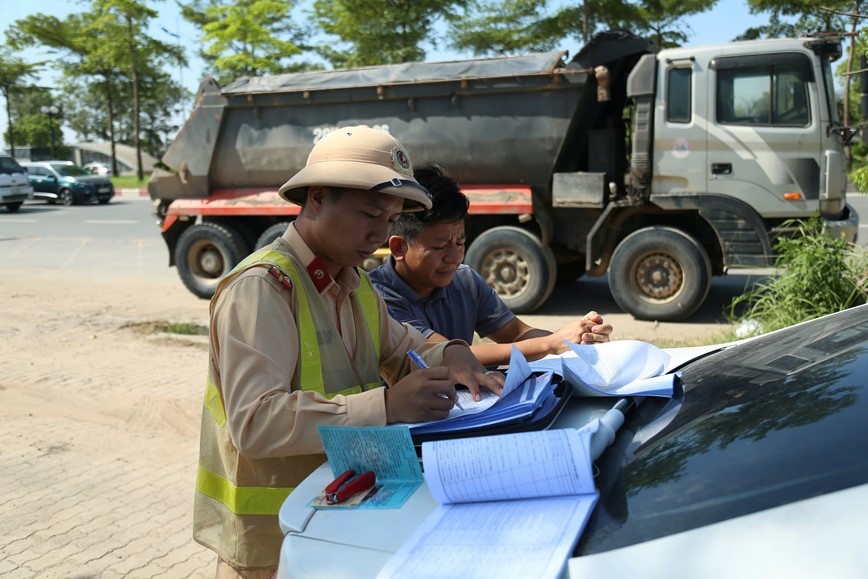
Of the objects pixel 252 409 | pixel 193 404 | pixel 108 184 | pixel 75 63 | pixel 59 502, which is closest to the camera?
pixel 252 409

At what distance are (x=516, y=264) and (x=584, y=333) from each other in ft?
20.8

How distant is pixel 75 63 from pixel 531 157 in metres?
29.8

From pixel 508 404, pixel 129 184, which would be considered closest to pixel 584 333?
pixel 508 404

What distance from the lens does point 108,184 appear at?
26.5m

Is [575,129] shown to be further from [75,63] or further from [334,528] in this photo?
[75,63]

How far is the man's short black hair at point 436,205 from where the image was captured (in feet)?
8.47

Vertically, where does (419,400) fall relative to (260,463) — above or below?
above

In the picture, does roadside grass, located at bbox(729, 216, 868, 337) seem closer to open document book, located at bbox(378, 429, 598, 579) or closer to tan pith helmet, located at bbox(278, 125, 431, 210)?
tan pith helmet, located at bbox(278, 125, 431, 210)

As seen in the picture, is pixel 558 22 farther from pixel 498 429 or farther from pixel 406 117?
pixel 498 429

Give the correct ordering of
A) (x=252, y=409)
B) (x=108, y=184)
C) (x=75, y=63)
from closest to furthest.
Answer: (x=252, y=409)
(x=108, y=184)
(x=75, y=63)

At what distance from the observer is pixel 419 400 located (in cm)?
164

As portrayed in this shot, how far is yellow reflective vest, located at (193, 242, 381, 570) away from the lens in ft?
5.82

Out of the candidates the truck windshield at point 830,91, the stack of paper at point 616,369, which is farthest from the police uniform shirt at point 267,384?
the truck windshield at point 830,91

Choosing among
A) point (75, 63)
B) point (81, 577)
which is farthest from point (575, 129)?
point (75, 63)
